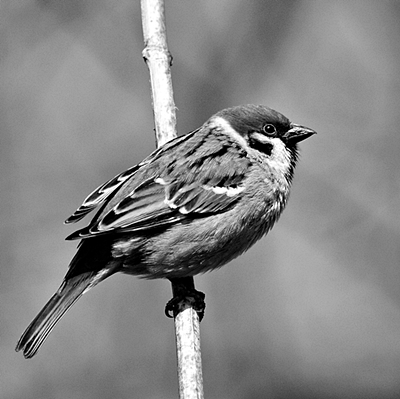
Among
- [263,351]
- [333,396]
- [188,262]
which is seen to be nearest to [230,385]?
[263,351]

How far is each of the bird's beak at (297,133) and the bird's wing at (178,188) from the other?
1.08 feet

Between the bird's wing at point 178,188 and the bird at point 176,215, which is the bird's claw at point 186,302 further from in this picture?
the bird's wing at point 178,188

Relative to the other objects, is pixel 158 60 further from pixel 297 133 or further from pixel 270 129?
pixel 297 133

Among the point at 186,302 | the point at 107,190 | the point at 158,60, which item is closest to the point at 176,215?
the point at 107,190

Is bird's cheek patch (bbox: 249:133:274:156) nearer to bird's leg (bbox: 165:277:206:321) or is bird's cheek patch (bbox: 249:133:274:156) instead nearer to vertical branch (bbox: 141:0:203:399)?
vertical branch (bbox: 141:0:203:399)

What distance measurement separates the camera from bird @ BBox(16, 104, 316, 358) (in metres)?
4.43

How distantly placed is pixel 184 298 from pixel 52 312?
0.68 metres

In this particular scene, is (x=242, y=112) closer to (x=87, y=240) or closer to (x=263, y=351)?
(x=87, y=240)

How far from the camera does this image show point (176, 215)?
457 centimetres

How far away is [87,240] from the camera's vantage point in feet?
14.8

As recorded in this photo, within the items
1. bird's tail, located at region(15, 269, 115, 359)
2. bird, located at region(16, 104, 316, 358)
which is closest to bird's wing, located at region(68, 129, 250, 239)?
bird, located at region(16, 104, 316, 358)

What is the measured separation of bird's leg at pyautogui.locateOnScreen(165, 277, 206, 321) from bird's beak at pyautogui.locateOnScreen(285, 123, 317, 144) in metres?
1.00

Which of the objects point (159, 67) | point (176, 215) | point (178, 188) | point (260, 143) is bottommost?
point (176, 215)


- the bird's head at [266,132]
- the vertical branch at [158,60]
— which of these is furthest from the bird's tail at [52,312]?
the bird's head at [266,132]
